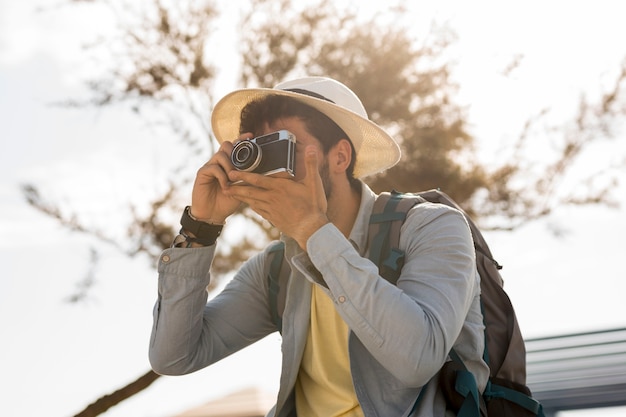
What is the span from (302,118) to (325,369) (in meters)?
0.76

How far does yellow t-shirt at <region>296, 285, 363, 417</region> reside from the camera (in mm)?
1979

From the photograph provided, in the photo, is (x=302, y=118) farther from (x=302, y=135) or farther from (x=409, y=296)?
(x=409, y=296)

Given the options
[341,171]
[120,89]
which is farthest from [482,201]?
[341,171]

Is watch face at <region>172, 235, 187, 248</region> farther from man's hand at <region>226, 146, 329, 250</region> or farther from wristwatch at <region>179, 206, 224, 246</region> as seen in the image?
man's hand at <region>226, 146, 329, 250</region>

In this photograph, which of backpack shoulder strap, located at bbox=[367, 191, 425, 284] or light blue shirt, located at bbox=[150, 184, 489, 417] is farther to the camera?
backpack shoulder strap, located at bbox=[367, 191, 425, 284]

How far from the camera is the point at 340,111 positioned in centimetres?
224

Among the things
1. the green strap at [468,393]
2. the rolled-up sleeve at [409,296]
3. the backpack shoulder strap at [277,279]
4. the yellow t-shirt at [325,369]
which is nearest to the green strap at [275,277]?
the backpack shoulder strap at [277,279]

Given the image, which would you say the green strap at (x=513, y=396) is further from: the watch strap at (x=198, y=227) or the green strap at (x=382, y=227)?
the watch strap at (x=198, y=227)

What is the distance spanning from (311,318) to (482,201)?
368 centimetres

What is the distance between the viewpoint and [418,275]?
1796 mm

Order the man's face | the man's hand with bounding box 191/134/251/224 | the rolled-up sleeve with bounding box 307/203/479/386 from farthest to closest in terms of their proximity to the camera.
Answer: the man's face
the man's hand with bounding box 191/134/251/224
the rolled-up sleeve with bounding box 307/203/479/386

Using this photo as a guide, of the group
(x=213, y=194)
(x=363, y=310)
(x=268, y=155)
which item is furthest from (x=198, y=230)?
(x=363, y=310)

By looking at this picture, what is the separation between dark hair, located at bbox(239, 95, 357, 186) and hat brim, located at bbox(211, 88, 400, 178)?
0.02 meters

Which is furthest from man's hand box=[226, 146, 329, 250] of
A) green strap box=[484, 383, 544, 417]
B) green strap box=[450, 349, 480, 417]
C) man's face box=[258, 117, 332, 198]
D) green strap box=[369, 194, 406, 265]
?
green strap box=[484, 383, 544, 417]
